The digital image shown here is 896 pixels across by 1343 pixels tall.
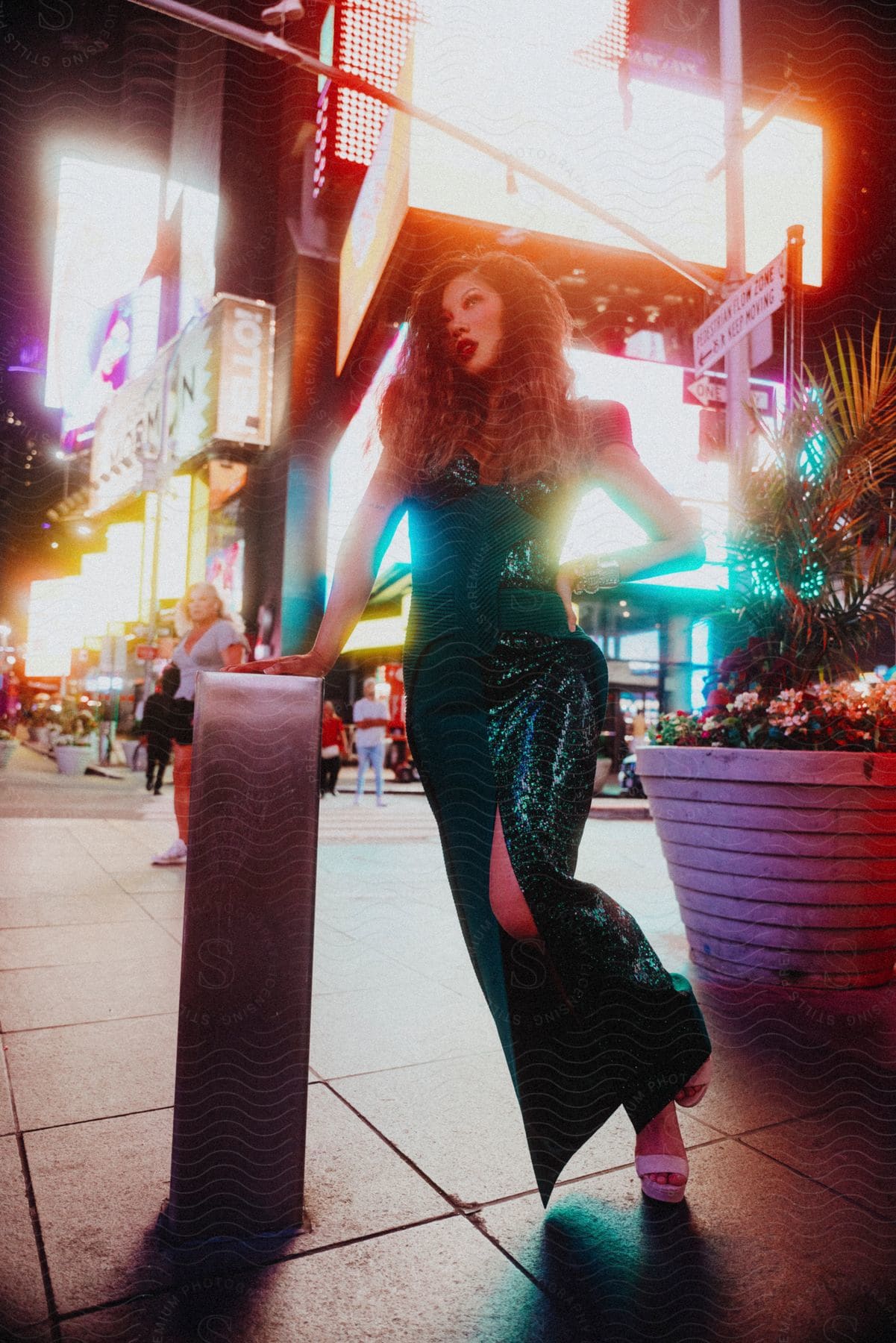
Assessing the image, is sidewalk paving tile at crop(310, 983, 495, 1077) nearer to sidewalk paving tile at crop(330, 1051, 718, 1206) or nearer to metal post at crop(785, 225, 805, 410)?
sidewalk paving tile at crop(330, 1051, 718, 1206)

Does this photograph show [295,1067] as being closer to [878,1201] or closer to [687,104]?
[878,1201]

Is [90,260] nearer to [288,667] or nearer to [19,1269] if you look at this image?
[288,667]

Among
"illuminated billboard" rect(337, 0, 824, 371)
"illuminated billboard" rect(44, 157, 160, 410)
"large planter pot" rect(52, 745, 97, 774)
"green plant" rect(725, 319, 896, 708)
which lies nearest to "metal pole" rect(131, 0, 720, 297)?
"green plant" rect(725, 319, 896, 708)

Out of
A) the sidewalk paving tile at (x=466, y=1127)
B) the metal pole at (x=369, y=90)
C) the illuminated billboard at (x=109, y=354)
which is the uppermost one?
the illuminated billboard at (x=109, y=354)

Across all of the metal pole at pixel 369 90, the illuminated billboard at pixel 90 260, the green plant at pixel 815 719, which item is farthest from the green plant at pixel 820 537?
the illuminated billboard at pixel 90 260

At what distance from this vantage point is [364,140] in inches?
522

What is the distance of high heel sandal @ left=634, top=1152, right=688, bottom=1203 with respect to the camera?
1.57m

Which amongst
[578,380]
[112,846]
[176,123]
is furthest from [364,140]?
[176,123]

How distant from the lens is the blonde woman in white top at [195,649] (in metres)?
5.47

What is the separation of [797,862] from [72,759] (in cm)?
1636

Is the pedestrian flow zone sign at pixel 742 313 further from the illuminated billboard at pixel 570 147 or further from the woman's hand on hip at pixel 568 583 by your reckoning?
the illuminated billboard at pixel 570 147

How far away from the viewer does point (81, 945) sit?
134 inches

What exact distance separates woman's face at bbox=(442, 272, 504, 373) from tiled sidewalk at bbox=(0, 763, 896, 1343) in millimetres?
1671

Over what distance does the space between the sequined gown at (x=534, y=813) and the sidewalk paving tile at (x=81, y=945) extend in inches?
85.9
